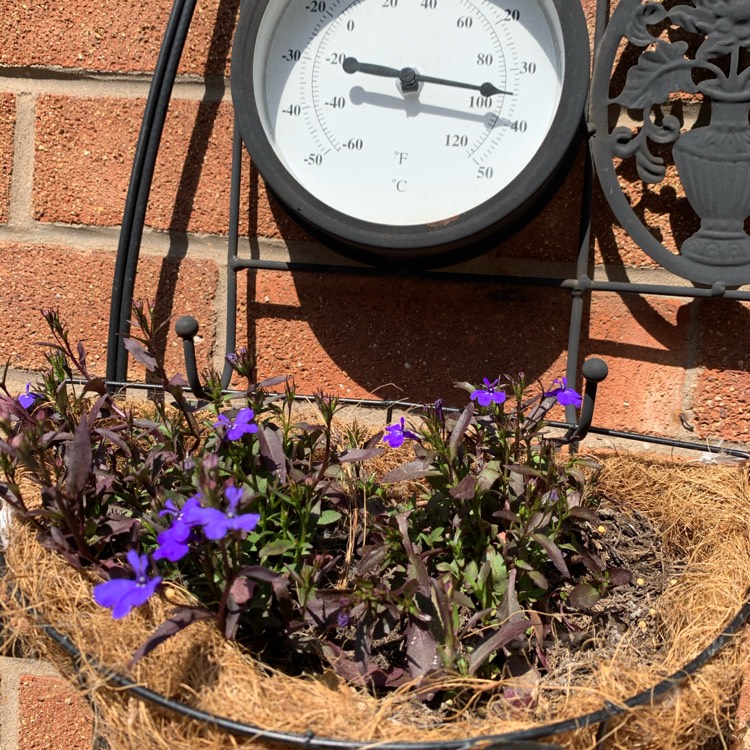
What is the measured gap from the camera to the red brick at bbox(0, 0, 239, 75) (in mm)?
861

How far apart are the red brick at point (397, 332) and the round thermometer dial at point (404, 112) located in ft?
0.28

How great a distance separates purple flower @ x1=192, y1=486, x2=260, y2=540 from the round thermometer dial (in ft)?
1.18

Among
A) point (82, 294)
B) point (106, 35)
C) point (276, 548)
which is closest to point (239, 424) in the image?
point (276, 548)

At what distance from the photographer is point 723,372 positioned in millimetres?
819

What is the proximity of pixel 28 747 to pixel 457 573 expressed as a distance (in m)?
0.67

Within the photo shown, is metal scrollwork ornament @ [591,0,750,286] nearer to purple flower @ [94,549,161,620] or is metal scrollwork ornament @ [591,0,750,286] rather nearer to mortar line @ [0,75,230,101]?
A: mortar line @ [0,75,230,101]

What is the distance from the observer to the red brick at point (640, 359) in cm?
83

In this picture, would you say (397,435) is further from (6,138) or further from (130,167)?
(6,138)

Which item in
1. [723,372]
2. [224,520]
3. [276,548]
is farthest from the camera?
[723,372]

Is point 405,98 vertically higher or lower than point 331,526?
higher

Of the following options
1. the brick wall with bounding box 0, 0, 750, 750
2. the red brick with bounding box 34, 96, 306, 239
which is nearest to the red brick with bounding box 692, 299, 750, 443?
the brick wall with bounding box 0, 0, 750, 750

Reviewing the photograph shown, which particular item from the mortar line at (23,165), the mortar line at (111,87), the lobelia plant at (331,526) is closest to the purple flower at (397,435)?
Result: the lobelia plant at (331,526)

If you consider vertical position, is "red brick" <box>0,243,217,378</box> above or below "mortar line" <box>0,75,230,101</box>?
below

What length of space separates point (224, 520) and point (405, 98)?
50 cm
